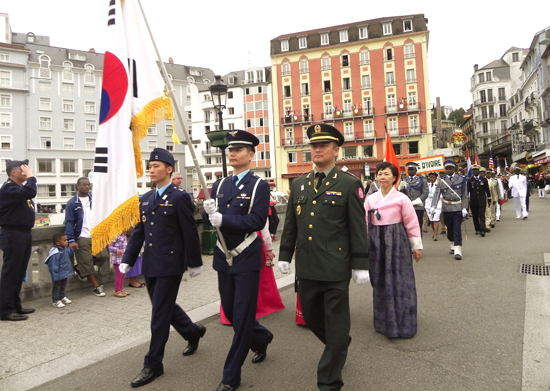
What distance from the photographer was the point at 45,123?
57.3 meters

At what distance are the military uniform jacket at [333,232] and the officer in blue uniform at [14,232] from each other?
4.06m

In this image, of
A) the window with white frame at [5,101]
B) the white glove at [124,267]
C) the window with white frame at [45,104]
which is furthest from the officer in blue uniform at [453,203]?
the window with white frame at [5,101]

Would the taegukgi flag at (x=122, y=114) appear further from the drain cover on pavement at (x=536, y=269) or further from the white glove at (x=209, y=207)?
the drain cover on pavement at (x=536, y=269)

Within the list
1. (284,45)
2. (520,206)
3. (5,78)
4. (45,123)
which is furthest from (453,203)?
(5,78)

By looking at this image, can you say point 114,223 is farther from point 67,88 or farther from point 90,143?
point 67,88

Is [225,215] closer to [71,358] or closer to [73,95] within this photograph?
[71,358]

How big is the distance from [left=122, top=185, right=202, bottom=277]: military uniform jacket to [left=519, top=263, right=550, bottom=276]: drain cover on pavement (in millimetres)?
6474

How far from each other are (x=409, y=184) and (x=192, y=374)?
869cm

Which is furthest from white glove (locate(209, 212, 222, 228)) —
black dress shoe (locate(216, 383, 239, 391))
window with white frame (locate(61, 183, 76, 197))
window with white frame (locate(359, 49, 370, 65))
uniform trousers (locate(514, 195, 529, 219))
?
window with white frame (locate(61, 183, 76, 197))

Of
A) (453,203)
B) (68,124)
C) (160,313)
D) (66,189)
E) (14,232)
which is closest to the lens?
(160,313)

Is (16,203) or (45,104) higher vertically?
(45,104)

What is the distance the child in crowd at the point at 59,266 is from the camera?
20.8 ft

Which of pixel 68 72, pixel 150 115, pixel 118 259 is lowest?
pixel 118 259

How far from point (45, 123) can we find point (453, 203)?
59840 millimetres
